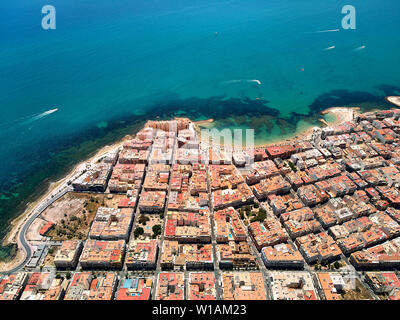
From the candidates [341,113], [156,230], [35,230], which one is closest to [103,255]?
[156,230]

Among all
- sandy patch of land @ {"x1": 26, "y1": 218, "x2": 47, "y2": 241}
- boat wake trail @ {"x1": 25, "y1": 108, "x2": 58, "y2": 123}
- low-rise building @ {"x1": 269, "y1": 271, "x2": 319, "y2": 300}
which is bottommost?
low-rise building @ {"x1": 269, "y1": 271, "x2": 319, "y2": 300}

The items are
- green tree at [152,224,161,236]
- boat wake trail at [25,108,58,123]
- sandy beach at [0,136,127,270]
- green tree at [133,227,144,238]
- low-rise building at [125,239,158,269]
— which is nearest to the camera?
low-rise building at [125,239,158,269]

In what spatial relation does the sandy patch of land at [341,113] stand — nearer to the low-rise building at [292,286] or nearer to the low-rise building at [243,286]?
the low-rise building at [292,286]

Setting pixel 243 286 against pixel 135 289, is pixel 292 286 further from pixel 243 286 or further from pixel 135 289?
pixel 135 289

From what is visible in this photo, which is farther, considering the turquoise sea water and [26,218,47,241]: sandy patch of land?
the turquoise sea water

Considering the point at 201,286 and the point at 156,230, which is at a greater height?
the point at 156,230

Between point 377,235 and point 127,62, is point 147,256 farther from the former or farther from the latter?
point 127,62

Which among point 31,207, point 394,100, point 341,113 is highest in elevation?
point 394,100

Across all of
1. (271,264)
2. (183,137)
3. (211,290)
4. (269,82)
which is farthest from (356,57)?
(211,290)

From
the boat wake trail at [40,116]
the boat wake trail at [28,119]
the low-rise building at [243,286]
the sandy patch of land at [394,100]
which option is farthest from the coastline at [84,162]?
the low-rise building at [243,286]

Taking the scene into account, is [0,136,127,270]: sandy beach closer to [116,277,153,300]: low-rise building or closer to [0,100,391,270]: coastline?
[0,100,391,270]: coastline

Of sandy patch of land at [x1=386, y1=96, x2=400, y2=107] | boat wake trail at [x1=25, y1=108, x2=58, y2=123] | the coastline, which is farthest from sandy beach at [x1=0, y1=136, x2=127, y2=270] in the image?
sandy patch of land at [x1=386, y1=96, x2=400, y2=107]
